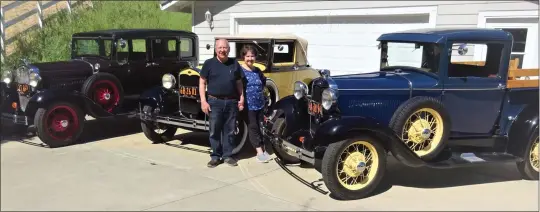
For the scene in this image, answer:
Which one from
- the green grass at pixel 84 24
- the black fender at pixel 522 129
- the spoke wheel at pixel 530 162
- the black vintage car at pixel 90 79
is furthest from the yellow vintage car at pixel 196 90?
the green grass at pixel 84 24

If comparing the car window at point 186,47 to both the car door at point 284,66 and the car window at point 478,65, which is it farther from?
the car window at point 478,65

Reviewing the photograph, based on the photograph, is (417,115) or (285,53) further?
(285,53)

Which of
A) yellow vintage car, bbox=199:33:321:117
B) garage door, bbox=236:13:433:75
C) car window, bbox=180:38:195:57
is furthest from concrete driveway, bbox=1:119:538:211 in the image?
garage door, bbox=236:13:433:75

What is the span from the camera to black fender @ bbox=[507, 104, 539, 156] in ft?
16.4

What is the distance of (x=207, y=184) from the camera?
4.92m

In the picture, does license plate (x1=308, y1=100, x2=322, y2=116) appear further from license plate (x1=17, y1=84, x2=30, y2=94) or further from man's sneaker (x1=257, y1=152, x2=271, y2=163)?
license plate (x1=17, y1=84, x2=30, y2=94)

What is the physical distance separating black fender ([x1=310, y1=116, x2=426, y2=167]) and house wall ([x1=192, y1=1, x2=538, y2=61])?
400 centimetres

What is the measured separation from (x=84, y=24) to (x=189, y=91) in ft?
31.2

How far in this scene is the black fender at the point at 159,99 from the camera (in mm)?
6668

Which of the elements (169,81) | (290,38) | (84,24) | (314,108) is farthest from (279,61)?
(84,24)

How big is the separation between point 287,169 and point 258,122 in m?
0.76

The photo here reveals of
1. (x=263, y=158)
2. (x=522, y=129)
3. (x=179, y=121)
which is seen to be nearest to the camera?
(x=522, y=129)

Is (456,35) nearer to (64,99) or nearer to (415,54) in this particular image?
(415,54)

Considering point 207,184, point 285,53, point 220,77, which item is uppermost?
point 285,53
